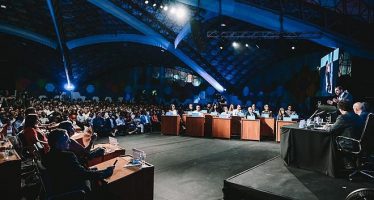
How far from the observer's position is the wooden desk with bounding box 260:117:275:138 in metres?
10.4

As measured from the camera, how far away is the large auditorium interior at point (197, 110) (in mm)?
3688

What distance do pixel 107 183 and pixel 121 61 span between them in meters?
32.3

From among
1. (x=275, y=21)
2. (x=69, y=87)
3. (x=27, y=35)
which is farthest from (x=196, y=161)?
(x=69, y=87)

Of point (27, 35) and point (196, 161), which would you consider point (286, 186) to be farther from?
point (27, 35)

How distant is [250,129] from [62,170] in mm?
8531

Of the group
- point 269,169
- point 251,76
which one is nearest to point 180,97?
point 251,76

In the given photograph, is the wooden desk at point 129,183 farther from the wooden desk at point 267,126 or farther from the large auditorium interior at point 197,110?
the wooden desk at point 267,126

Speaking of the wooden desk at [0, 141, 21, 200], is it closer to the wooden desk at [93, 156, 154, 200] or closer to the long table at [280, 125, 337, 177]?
the wooden desk at [93, 156, 154, 200]

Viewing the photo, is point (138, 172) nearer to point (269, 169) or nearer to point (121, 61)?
point (269, 169)

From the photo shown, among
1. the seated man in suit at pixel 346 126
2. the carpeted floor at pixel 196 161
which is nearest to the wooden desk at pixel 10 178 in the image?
the carpeted floor at pixel 196 161

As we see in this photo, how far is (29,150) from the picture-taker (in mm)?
4980

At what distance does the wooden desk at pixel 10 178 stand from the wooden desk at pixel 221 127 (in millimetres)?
7919

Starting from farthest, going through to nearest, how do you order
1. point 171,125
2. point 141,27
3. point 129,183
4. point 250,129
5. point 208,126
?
point 141,27 < point 171,125 < point 208,126 < point 250,129 < point 129,183

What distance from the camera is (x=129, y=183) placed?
3.12 m
